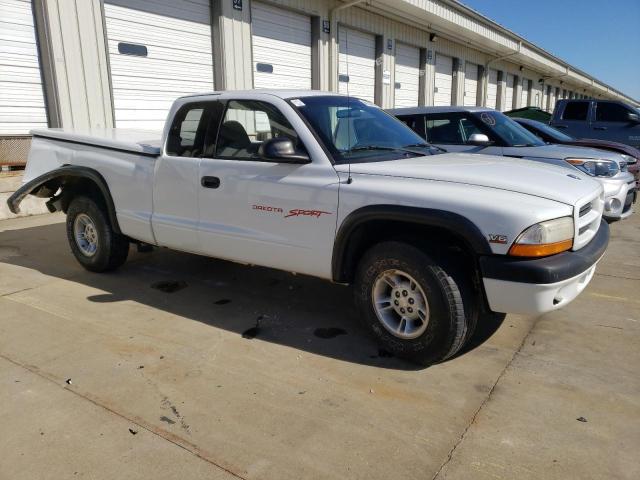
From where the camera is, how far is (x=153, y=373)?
10.9 ft

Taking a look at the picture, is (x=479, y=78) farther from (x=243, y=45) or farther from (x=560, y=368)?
(x=560, y=368)

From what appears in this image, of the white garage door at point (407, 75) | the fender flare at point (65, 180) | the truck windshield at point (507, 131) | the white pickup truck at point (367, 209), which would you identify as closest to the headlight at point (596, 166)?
the truck windshield at point (507, 131)

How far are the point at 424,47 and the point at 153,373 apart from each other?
18468 mm

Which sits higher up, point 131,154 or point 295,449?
point 131,154

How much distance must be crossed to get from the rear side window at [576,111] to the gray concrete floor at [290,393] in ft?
27.9

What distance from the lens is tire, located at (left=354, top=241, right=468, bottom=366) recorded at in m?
3.13

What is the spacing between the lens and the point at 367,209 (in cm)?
331

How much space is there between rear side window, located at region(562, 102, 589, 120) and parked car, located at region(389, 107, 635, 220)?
552 centimetres

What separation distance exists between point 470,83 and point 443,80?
3.62m

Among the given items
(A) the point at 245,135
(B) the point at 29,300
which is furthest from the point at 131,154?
(B) the point at 29,300

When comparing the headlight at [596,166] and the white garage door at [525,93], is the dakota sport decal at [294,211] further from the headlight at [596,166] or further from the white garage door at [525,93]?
the white garage door at [525,93]

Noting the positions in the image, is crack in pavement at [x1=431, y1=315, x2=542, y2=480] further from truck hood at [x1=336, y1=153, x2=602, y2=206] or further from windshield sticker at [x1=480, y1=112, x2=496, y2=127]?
windshield sticker at [x1=480, y1=112, x2=496, y2=127]

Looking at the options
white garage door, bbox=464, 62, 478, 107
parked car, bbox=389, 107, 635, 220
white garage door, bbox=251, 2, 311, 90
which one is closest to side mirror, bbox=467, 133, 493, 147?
parked car, bbox=389, 107, 635, 220

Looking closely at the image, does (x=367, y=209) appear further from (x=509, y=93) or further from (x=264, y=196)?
(x=509, y=93)
